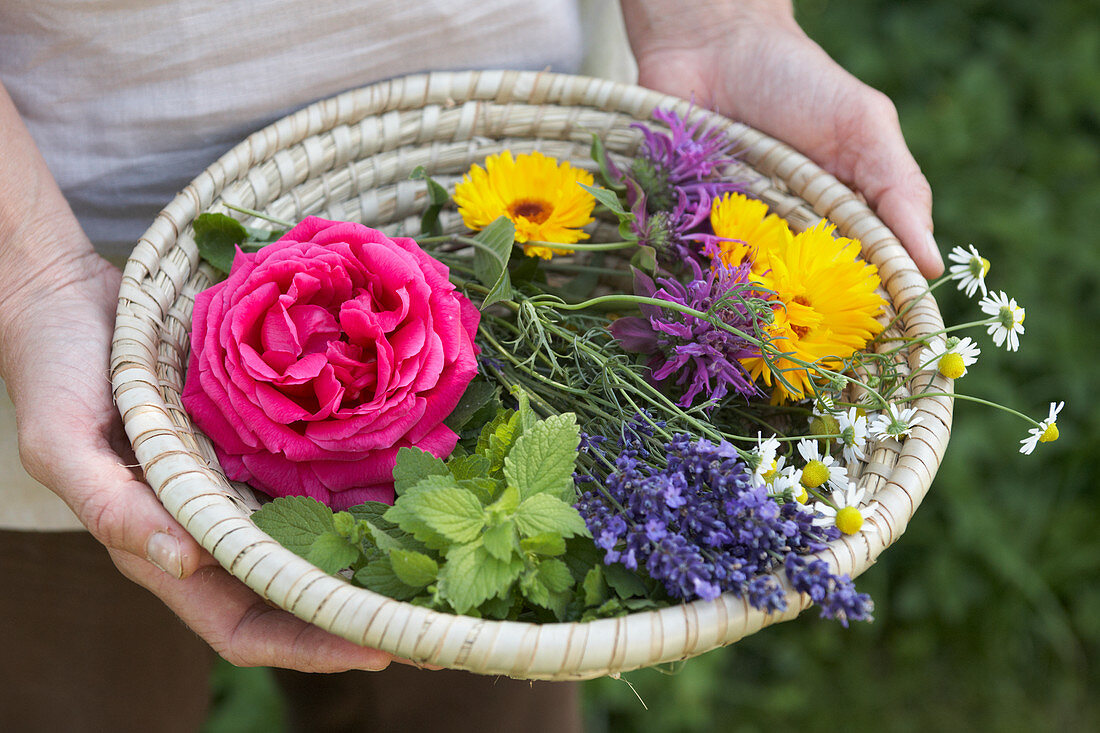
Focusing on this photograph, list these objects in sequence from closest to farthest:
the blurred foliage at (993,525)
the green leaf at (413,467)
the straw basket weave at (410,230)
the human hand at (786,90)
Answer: the straw basket weave at (410,230) < the green leaf at (413,467) < the human hand at (786,90) < the blurred foliage at (993,525)

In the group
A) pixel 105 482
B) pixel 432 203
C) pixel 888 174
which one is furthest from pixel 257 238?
pixel 888 174

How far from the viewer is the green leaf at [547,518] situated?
1.97 feet

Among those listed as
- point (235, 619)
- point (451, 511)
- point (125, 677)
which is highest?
point (451, 511)

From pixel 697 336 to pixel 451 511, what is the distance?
25cm

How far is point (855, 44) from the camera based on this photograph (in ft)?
5.63

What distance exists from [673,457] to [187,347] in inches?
17.4

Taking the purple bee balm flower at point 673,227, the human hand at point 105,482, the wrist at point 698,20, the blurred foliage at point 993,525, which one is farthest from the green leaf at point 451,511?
the blurred foliage at point 993,525

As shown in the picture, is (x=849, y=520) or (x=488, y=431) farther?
(x=488, y=431)

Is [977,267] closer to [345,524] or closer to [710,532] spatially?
[710,532]

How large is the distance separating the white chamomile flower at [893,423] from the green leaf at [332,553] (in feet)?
1.34

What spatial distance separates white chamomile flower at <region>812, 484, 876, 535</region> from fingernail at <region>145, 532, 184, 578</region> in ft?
1.47

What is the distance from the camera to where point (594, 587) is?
23.8 inches

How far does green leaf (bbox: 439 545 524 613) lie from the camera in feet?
A: 1.90

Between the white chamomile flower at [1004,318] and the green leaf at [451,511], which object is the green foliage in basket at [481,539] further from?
the white chamomile flower at [1004,318]
